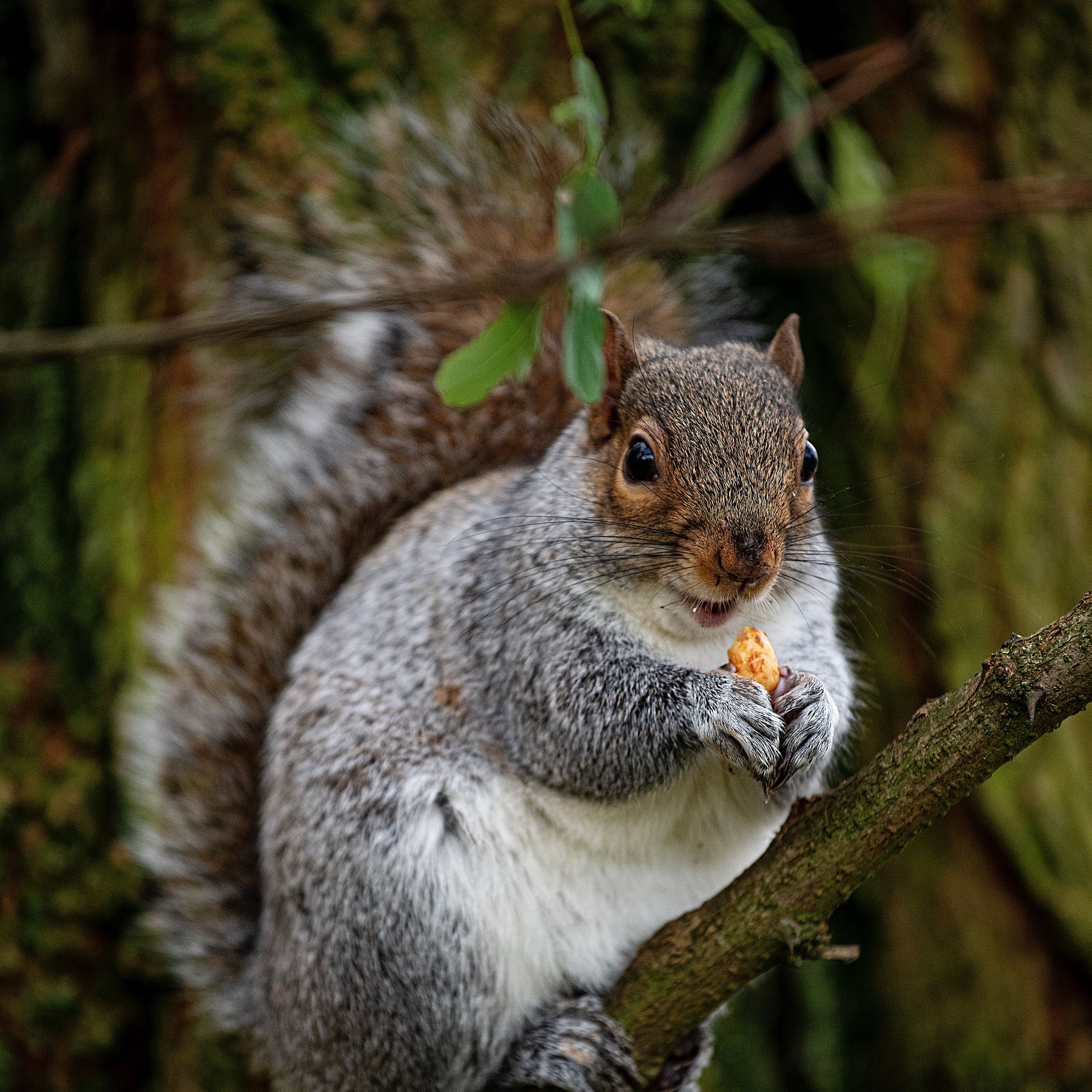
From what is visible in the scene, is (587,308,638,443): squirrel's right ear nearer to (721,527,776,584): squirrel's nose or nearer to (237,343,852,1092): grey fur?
(237,343,852,1092): grey fur

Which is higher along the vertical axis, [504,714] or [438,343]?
[438,343]

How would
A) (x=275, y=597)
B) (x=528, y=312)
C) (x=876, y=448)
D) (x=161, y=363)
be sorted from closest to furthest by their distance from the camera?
(x=528, y=312)
(x=275, y=597)
(x=161, y=363)
(x=876, y=448)

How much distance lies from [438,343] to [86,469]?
0.61 meters

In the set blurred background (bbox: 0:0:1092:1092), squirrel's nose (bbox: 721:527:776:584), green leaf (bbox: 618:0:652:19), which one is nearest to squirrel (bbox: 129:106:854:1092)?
squirrel's nose (bbox: 721:527:776:584)

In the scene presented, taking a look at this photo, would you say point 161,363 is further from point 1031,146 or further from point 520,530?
point 1031,146

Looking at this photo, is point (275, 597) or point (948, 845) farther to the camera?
point (948, 845)

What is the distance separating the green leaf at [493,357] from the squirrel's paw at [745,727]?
0.44 meters

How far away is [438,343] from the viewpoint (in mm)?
1485

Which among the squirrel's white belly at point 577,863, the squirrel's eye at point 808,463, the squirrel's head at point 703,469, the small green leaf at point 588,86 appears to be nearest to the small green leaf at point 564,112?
the small green leaf at point 588,86

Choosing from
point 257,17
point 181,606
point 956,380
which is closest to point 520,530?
point 181,606

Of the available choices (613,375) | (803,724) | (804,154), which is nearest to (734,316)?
(804,154)

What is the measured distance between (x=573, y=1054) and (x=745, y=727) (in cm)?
39

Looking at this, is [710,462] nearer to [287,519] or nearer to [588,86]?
[588,86]

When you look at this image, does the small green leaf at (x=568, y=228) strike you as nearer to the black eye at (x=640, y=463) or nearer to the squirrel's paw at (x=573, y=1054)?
the black eye at (x=640, y=463)
